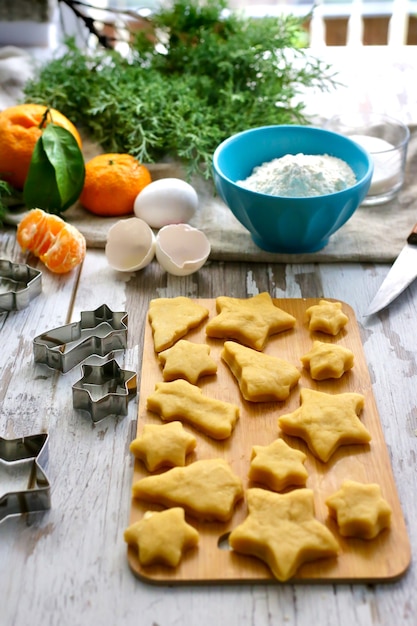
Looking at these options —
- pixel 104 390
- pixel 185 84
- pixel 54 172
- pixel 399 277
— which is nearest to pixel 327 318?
pixel 399 277

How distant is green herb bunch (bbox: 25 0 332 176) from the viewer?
2.21 m

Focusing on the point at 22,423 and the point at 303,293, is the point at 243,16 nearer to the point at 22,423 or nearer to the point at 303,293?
the point at 303,293

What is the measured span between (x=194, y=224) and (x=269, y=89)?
21.8 inches

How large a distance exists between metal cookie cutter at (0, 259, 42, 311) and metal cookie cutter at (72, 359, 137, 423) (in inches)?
12.7

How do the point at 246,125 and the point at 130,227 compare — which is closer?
the point at 130,227

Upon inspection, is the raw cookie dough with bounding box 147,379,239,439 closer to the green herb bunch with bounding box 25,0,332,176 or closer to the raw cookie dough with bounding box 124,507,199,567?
the raw cookie dough with bounding box 124,507,199,567

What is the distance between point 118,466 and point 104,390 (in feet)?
0.73

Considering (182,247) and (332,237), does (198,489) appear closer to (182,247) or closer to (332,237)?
(182,247)

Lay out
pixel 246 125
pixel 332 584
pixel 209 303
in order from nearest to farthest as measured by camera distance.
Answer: pixel 332 584 < pixel 209 303 < pixel 246 125

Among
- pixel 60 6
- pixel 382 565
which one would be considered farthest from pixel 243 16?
pixel 382 565

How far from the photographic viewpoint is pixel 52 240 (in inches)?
74.4

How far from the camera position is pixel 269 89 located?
7.64 ft

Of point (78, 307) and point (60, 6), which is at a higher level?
point (60, 6)

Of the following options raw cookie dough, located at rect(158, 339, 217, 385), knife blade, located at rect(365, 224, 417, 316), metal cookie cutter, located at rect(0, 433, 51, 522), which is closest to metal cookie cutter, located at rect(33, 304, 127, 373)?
raw cookie dough, located at rect(158, 339, 217, 385)
